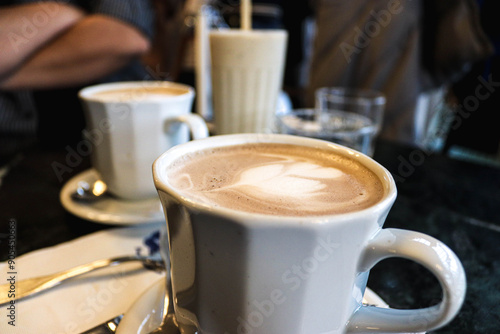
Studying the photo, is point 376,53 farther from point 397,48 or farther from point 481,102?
point 481,102

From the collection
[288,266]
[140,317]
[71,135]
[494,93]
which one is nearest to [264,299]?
[288,266]

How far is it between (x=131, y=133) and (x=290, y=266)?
395 millimetres

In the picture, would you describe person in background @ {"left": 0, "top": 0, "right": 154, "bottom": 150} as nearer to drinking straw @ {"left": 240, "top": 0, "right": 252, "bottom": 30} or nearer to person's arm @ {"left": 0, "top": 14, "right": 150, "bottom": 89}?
person's arm @ {"left": 0, "top": 14, "right": 150, "bottom": 89}

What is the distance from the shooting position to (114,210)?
1.86 ft

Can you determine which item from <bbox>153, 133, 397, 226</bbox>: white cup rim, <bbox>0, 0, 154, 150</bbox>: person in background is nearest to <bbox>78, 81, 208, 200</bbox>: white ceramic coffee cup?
<bbox>153, 133, 397, 226</bbox>: white cup rim

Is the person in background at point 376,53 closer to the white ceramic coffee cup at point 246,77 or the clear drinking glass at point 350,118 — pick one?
the clear drinking glass at point 350,118

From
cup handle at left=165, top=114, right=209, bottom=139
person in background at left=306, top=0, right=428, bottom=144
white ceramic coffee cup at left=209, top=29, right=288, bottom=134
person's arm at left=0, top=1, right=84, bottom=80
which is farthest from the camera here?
person in background at left=306, top=0, right=428, bottom=144

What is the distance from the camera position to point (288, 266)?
260 millimetres

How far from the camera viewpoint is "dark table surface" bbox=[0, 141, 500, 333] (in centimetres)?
43

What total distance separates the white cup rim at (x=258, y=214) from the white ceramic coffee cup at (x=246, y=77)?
399 mm

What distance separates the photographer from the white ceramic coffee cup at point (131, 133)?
1.83 ft

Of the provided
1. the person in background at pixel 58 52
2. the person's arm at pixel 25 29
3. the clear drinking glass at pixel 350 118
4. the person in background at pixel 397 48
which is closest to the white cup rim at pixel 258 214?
the clear drinking glass at pixel 350 118

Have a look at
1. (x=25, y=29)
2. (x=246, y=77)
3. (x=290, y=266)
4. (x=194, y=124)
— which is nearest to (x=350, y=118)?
(x=246, y=77)

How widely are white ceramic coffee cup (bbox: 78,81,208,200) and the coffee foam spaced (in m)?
0.17
